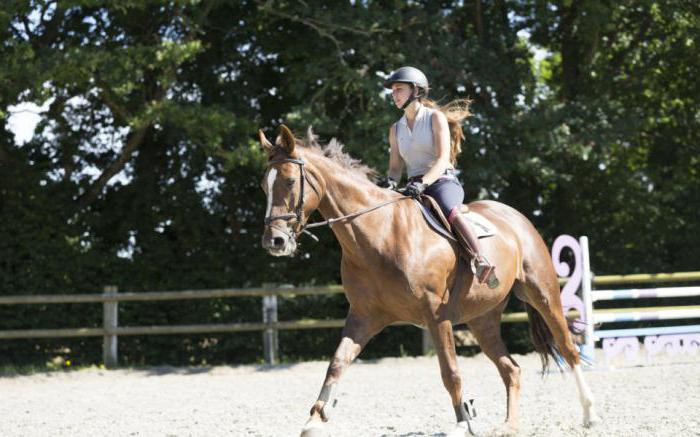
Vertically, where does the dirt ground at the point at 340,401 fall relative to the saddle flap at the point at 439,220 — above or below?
below

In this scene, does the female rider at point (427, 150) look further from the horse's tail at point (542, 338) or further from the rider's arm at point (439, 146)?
the horse's tail at point (542, 338)

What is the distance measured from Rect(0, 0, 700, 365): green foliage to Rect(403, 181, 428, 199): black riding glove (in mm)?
6420

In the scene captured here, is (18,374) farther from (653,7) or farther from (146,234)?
(653,7)

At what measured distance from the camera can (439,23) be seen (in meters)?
13.2

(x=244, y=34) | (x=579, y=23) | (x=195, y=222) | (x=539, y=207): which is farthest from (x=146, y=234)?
(x=579, y=23)

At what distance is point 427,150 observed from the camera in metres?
5.84

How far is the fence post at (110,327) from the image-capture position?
12.9 m

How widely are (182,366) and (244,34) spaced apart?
19.5ft

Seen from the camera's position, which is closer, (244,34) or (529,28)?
(244,34)

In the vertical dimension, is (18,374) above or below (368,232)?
below

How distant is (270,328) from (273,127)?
3598mm

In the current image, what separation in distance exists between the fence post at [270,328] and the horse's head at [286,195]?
8076mm

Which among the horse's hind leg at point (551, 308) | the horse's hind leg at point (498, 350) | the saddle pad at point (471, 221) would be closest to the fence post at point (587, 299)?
the horse's hind leg at point (551, 308)

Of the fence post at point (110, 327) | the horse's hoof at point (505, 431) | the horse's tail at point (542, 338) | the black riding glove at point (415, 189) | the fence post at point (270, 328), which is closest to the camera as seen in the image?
the black riding glove at point (415, 189)
